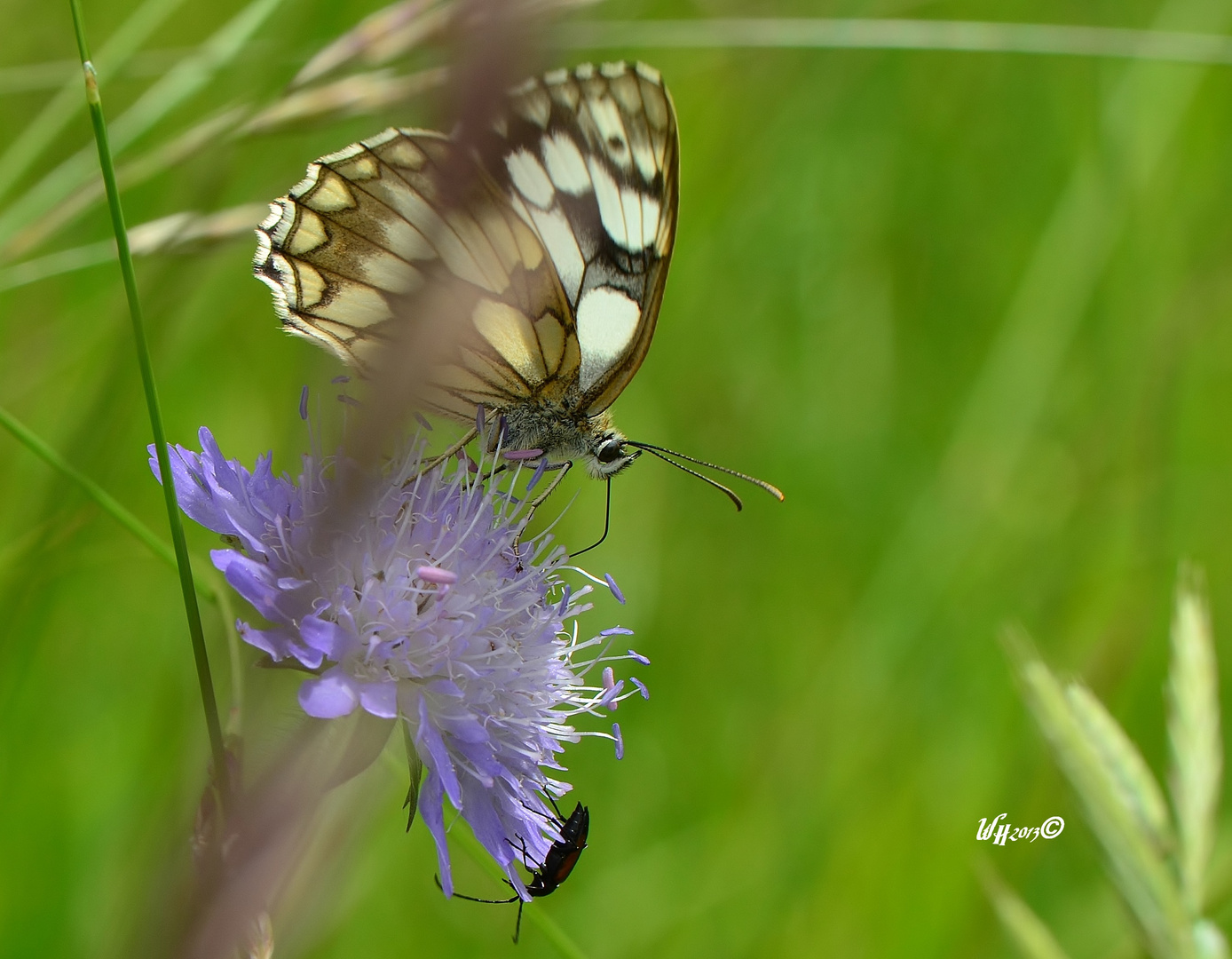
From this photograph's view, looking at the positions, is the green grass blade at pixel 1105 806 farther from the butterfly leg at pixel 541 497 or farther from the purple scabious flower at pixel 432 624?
the butterfly leg at pixel 541 497

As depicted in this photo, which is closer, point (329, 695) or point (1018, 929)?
point (329, 695)

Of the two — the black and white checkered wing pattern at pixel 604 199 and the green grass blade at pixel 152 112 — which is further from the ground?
the green grass blade at pixel 152 112

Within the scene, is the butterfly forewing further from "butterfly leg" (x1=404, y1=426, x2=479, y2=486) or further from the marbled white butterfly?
"butterfly leg" (x1=404, y1=426, x2=479, y2=486)

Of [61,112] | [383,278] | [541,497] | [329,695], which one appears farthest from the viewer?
[541,497]

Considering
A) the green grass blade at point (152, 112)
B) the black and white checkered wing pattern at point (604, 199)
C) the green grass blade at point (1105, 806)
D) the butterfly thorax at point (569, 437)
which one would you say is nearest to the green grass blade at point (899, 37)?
the black and white checkered wing pattern at point (604, 199)

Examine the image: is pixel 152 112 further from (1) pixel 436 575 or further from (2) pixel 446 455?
(1) pixel 436 575

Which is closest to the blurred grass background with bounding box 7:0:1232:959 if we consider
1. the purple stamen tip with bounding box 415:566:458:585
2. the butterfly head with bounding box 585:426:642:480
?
the purple stamen tip with bounding box 415:566:458:585

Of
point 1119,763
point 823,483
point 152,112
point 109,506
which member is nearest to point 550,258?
point 152,112

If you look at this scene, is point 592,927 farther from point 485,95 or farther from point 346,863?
point 485,95

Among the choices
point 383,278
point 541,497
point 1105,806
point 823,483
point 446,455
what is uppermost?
point 383,278
